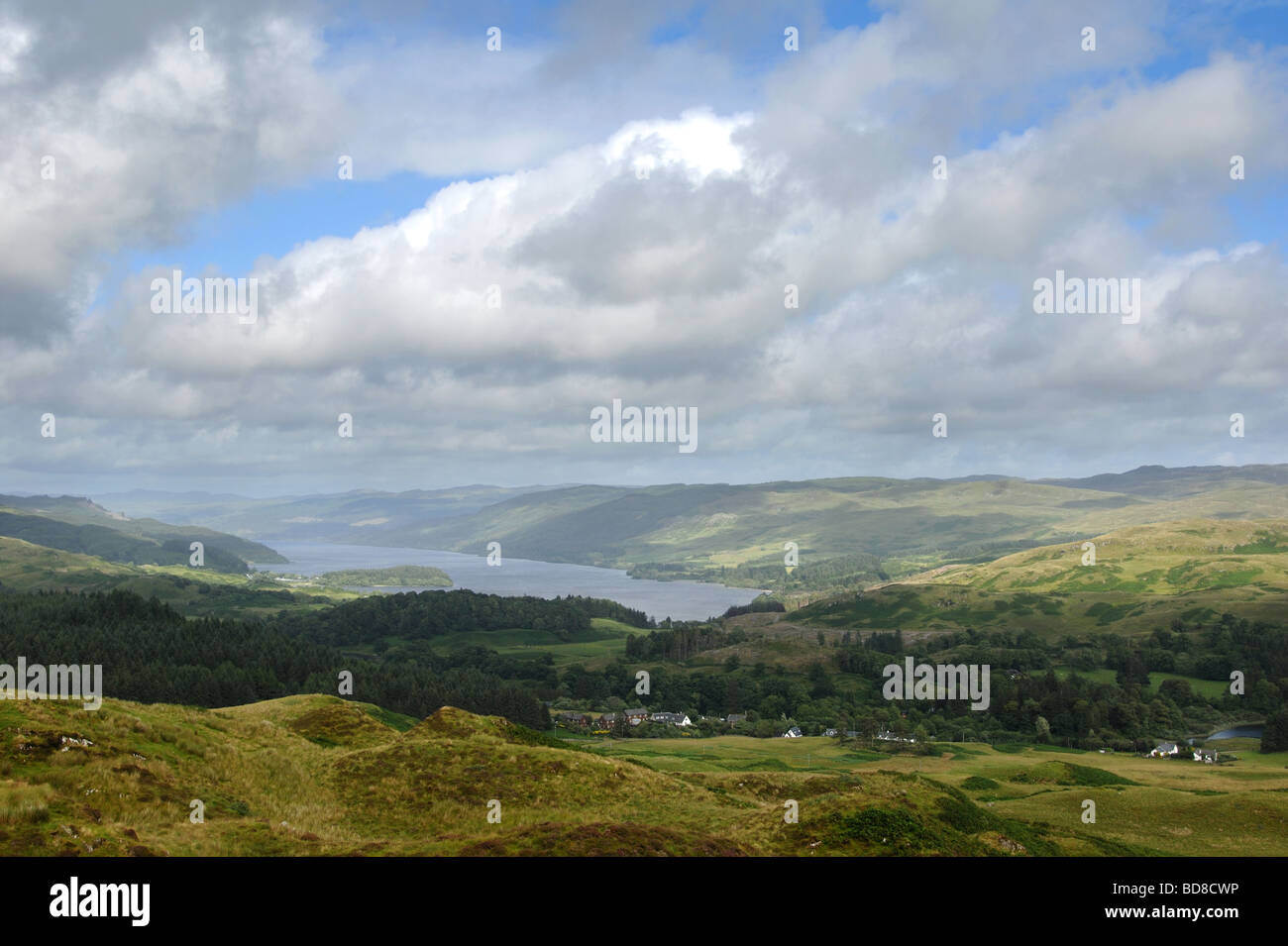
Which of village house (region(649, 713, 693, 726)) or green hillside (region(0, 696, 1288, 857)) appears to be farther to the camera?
village house (region(649, 713, 693, 726))

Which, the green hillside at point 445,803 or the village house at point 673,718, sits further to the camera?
the village house at point 673,718

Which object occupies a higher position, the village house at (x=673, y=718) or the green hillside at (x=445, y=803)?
the green hillside at (x=445, y=803)

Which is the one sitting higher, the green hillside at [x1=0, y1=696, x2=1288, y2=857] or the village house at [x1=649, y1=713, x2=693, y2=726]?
the green hillside at [x1=0, y1=696, x2=1288, y2=857]

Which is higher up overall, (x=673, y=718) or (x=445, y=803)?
(x=445, y=803)

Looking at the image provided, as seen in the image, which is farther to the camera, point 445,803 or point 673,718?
point 673,718
